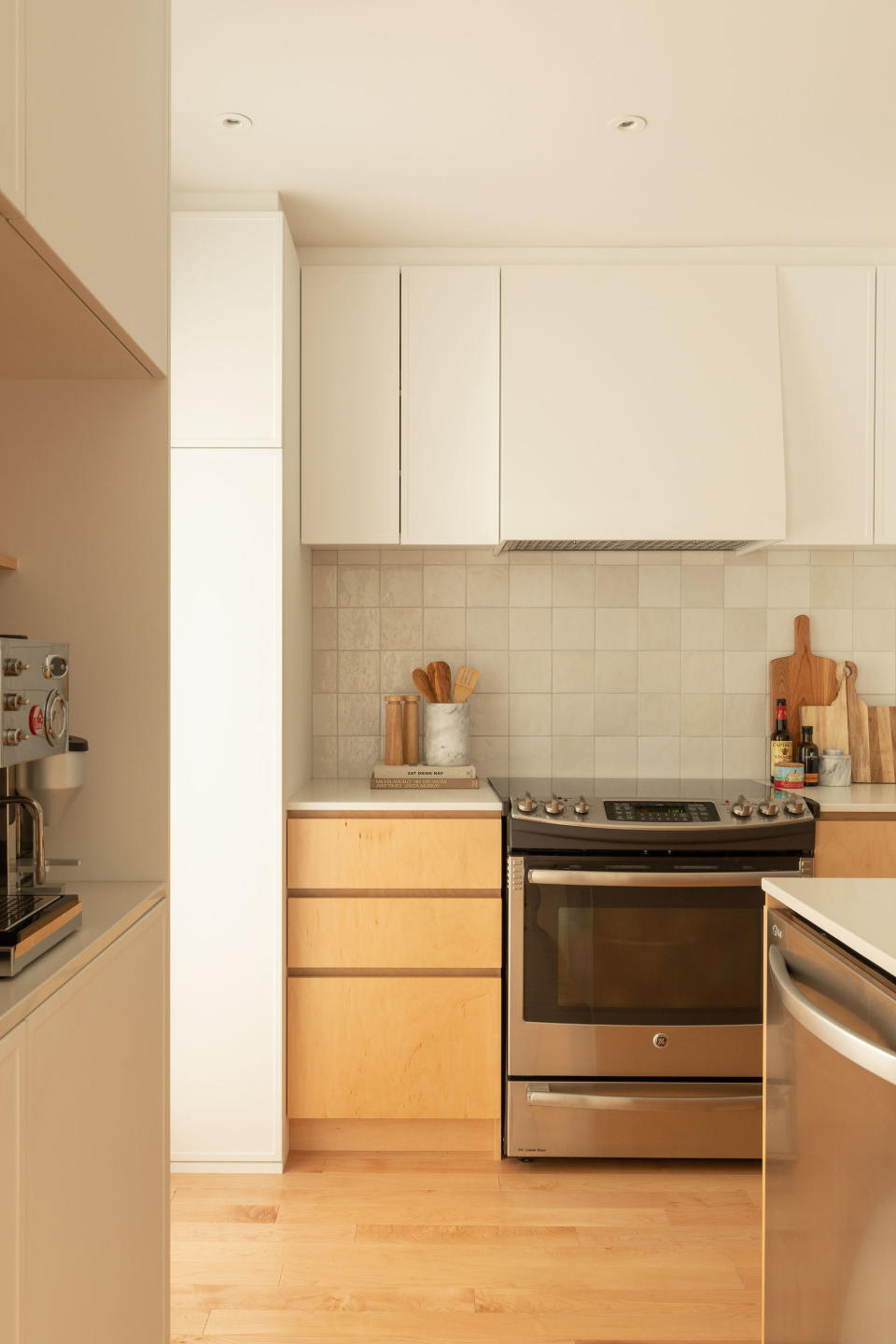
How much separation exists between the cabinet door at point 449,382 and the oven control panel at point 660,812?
0.85 metres

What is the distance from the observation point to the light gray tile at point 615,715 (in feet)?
10.3

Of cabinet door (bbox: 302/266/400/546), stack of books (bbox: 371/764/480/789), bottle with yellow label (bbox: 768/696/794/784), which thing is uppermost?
cabinet door (bbox: 302/266/400/546)

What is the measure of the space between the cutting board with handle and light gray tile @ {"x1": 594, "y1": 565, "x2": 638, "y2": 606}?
65 centimetres

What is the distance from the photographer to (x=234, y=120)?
2.16 m

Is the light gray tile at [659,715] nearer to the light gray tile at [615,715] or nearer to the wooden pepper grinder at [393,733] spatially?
the light gray tile at [615,715]

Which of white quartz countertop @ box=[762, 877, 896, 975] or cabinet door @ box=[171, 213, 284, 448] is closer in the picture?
white quartz countertop @ box=[762, 877, 896, 975]

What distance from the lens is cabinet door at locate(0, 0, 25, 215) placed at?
0.83 meters

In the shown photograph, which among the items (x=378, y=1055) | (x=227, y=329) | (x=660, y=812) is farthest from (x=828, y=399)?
(x=378, y=1055)

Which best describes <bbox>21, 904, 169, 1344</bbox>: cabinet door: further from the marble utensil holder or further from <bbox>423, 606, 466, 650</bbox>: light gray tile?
<bbox>423, 606, 466, 650</bbox>: light gray tile

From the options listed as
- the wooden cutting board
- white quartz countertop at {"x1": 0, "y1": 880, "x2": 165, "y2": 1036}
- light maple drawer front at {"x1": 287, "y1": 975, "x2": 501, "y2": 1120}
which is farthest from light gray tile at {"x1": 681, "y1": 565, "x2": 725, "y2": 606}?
white quartz countertop at {"x1": 0, "y1": 880, "x2": 165, "y2": 1036}

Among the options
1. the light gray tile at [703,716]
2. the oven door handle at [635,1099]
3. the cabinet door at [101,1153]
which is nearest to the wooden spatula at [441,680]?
the light gray tile at [703,716]

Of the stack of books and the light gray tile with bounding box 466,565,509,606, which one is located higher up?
the light gray tile with bounding box 466,565,509,606

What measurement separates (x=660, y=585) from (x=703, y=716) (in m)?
0.44

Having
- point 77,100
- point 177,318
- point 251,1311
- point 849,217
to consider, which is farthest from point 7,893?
point 849,217
